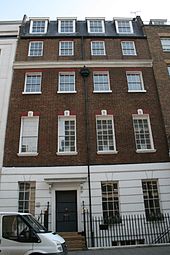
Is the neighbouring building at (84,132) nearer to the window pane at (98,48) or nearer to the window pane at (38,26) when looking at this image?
the window pane at (98,48)

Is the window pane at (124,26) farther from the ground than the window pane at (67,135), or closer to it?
farther from the ground

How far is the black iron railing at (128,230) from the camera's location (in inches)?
479

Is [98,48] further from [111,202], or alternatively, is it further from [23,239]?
[23,239]

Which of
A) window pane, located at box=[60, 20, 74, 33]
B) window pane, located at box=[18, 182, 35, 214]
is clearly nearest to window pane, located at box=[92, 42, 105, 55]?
window pane, located at box=[60, 20, 74, 33]

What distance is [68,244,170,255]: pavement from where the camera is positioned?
9.65 m

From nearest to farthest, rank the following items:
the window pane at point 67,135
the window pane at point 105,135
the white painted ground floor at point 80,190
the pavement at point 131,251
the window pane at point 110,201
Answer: the pavement at point 131,251 → the white painted ground floor at point 80,190 → the window pane at point 110,201 → the window pane at point 67,135 → the window pane at point 105,135

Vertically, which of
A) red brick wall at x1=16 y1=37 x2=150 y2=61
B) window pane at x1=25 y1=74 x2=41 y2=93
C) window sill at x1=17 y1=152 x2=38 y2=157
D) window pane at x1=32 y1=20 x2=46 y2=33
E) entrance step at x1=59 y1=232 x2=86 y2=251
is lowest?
entrance step at x1=59 y1=232 x2=86 y2=251

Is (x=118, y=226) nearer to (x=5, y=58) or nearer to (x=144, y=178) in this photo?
(x=144, y=178)

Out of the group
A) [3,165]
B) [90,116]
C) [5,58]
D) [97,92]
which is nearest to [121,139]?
[90,116]

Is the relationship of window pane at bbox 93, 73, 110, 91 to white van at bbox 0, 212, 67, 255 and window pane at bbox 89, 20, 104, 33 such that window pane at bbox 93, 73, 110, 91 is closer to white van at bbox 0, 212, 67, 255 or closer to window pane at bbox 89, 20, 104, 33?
window pane at bbox 89, 20, 104, 33

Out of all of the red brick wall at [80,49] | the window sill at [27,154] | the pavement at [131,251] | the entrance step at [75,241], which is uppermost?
the red brick wall at [80,49]

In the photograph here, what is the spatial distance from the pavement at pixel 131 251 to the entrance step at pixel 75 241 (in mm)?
542

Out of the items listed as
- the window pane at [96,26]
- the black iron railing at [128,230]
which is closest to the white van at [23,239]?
the black iron railing at [128,230]

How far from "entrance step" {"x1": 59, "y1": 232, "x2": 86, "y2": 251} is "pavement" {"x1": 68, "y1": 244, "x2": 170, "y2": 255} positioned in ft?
1.78
